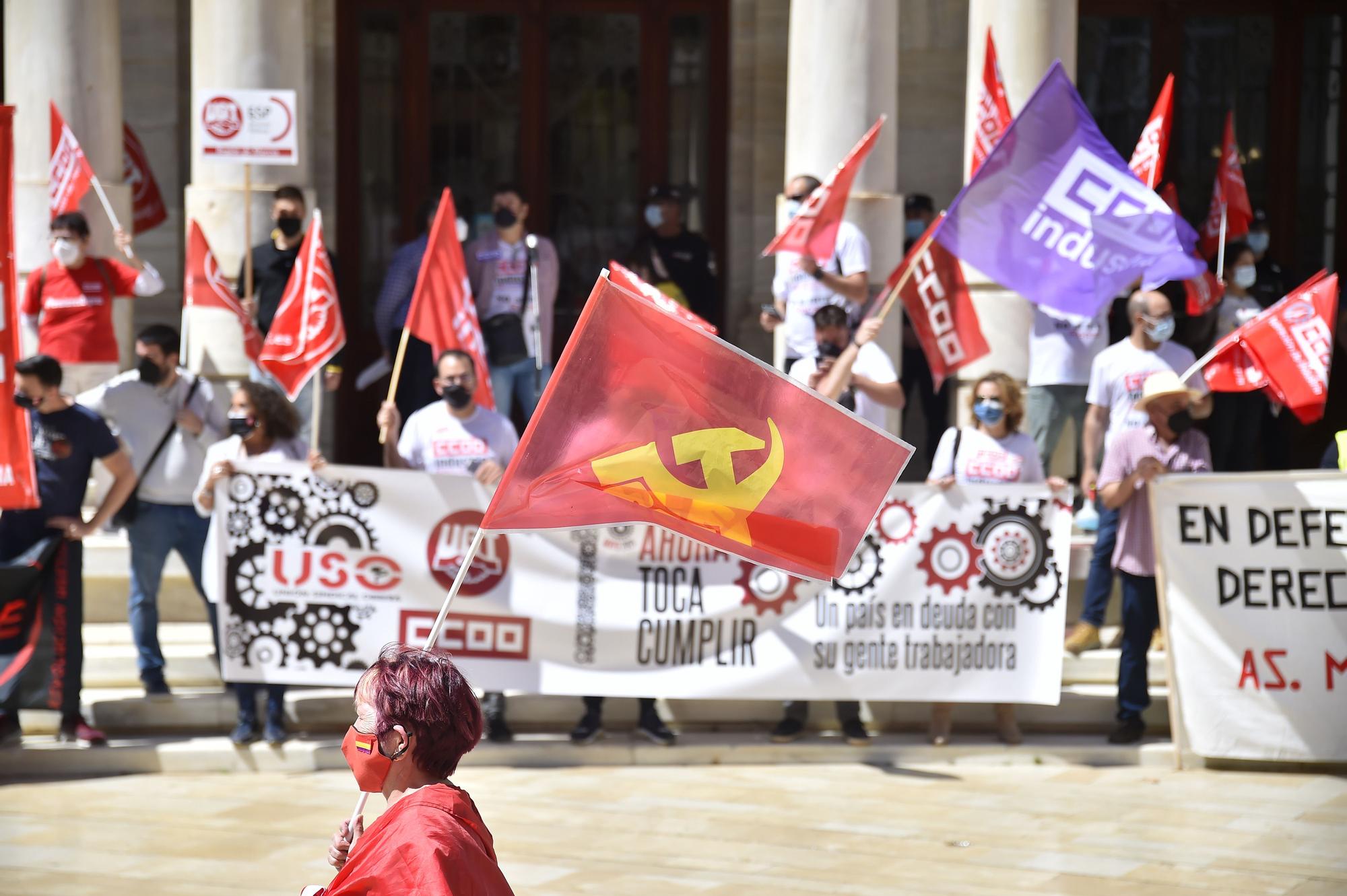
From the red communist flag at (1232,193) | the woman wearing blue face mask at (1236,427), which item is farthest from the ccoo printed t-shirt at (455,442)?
the red communist flag at (1232,193)

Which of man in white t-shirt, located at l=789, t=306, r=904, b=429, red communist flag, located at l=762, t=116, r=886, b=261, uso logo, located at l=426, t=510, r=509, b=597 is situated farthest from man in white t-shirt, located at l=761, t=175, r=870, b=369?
uso logo, located at l=426, t=510, r=509, b=597

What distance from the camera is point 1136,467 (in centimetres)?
934

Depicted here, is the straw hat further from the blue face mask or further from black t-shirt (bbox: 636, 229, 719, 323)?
black t-shirt (bbox: 636, 229, 719, 323)

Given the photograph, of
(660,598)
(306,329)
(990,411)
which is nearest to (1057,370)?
(990,411)

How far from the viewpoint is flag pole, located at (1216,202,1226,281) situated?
34.4 feet

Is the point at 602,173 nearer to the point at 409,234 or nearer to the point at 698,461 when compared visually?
the point at 409,234

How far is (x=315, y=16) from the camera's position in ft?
45.4

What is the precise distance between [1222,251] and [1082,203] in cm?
223

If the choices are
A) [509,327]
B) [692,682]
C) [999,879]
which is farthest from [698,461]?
[509,327]

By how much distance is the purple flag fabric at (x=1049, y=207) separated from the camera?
28.0 ft

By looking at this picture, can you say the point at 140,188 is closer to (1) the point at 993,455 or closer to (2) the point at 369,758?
(1) the point at 993,455

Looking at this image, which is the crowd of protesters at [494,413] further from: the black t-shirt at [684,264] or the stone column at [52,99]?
the black t-shirt at [684,264]

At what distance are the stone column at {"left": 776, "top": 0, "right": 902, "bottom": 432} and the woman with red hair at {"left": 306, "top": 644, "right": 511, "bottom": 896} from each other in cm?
806

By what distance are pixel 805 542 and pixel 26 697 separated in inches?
218
